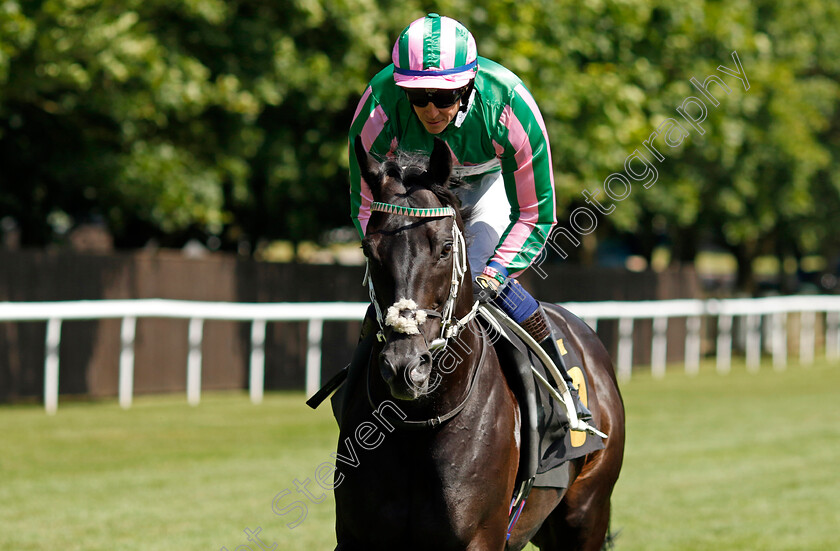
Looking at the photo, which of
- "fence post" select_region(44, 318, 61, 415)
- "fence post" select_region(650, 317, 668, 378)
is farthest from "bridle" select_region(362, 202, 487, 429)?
"fence post" select_region(650, 317, 668, 378)

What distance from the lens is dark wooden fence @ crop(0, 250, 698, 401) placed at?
41.9 ft

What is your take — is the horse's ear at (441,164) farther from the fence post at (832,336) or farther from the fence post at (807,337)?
the fence post at (832,336)

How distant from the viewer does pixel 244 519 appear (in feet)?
23.9

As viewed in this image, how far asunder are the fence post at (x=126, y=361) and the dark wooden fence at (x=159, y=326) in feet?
2.05

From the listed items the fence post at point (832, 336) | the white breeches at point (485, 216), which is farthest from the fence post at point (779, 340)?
the white breeches at point (485, 216)

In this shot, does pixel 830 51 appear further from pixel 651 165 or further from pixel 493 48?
pixel 493 48

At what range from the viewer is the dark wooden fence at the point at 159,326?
41.9ft

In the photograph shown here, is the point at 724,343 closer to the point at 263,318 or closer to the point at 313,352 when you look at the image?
the point at 313,352

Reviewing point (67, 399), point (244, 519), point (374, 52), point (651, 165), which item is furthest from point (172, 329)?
point (651, 165)

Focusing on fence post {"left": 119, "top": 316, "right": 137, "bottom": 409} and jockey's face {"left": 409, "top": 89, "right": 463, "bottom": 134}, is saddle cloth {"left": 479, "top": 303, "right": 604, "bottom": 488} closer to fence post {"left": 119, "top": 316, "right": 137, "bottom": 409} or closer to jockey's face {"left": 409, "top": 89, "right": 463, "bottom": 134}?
jockey's face {"left": 409, "top": 89, "right": 463, "bottom": 134}

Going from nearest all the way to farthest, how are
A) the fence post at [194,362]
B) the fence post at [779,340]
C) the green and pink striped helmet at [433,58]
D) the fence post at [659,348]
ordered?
the green and pink striped helmet at [433,58]
the fence post at [194,362]
the fence post at [659,348]
the fence post at [779,340]

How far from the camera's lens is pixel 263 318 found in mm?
13680

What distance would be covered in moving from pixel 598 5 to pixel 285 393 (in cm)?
706

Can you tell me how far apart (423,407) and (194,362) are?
32.7 ft
